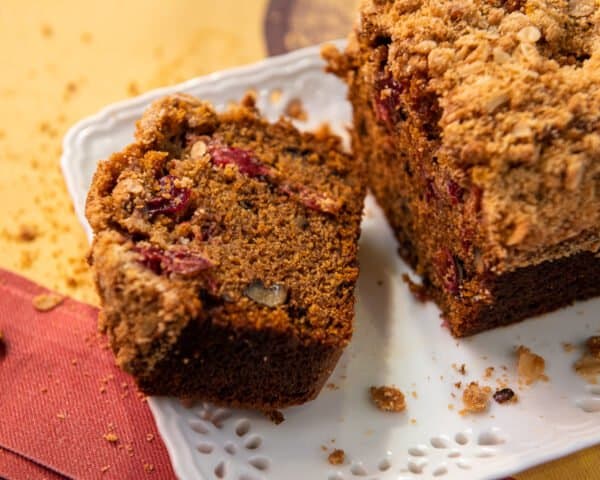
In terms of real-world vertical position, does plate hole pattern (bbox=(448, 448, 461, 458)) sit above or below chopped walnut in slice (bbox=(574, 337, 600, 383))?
below

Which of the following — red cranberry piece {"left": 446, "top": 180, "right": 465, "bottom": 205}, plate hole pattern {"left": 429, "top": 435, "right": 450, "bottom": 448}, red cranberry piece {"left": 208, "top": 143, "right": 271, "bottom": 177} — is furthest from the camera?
red cranberry piece {"left": 208, "top": 143, "right": 271, "bottom": 177}

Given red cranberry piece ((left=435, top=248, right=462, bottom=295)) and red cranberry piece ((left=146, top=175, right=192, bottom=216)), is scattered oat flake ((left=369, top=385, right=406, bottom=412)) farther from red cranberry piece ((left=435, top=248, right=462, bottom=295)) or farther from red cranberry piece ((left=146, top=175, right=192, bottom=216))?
red cranberry piece ((left=146, top=175, right=192, bottom=216))

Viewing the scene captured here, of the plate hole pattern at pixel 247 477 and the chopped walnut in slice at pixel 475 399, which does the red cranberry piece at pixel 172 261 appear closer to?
the plate hole pattern at pixel 247 477

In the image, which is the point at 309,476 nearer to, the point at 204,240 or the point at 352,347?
the point at 352,347

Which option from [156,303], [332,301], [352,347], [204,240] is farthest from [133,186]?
[352,347]

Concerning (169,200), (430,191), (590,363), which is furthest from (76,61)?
(590,363)

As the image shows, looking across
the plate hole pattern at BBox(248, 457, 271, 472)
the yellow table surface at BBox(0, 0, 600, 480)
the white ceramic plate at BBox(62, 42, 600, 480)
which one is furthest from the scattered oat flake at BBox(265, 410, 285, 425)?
the yellow table surface at BBox(0, 0, 600, 480)

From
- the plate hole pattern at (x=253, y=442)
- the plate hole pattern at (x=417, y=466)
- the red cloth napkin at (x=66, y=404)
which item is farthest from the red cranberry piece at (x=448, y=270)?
the red cloth napkin at (x=66, y=404)
